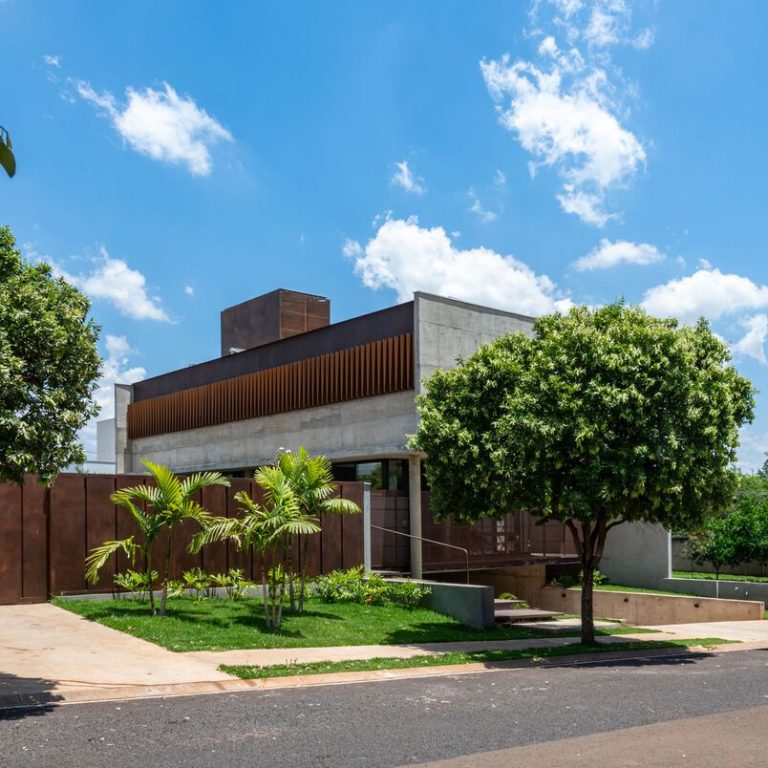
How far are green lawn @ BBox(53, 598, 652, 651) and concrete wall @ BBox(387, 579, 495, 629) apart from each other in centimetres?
23

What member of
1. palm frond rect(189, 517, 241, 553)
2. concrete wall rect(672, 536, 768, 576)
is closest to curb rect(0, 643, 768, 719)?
palm frond rect(189, 517, 241, 553)

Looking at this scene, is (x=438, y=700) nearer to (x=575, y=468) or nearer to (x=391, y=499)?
(x=575, y=468)

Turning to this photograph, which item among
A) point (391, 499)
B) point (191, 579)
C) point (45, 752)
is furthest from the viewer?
point (391, 499)

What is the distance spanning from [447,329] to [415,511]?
19.3ft

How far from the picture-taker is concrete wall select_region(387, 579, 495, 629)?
845 inches

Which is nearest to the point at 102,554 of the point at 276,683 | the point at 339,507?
the point at 339,507

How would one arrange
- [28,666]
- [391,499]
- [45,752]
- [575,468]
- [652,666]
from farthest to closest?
[391,499] → [575,468] → [652,666] → [28,666] → [45,752]

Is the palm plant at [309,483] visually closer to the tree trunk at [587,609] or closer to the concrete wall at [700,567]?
the tree trunk at [587,609]

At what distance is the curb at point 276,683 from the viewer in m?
11.4

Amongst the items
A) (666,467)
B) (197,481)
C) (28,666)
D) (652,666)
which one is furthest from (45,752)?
(666,467)

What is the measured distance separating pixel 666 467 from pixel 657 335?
Answer: 277 cm

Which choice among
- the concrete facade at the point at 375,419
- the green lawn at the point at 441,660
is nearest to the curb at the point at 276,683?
the green lawn at the point at 441,660

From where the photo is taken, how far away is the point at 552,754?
947cm

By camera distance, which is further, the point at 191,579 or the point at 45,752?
the point at 191,579
